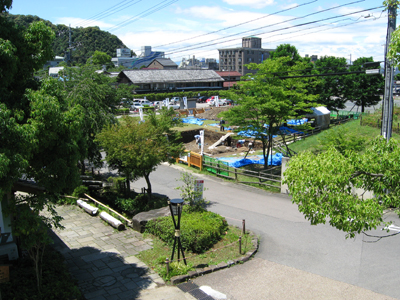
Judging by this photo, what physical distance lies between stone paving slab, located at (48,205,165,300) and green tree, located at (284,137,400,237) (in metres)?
5.94

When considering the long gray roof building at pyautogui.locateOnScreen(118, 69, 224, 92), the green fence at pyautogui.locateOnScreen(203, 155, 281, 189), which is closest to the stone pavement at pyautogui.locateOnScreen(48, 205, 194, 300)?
the green fence at pyautogui.locateOnScreen(203, 155, 281, 189)

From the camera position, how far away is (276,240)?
13.5 meters

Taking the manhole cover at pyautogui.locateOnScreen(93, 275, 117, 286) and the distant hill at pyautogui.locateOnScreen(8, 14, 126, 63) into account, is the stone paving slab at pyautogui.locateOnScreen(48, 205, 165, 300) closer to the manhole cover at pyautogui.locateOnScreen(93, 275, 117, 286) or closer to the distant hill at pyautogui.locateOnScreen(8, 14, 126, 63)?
the manhole cover at pyautogui.locateOnScreen(93, 275, 117, 286)

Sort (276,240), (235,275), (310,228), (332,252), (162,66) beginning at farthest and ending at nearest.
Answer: (162,66) → (310,228) → (276,240) → (332,252) → (235,275)

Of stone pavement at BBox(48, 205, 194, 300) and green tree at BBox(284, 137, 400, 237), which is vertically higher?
green tree at BBox(284, 137, 400, 237)

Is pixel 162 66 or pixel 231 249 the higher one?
pixel 162 66

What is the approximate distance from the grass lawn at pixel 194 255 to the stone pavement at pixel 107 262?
0.27 m

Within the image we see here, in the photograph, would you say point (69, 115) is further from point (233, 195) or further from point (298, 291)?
point (233, 195)

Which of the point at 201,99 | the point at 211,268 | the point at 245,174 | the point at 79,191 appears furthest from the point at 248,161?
the point at 201,99

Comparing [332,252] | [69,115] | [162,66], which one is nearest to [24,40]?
[69,115]

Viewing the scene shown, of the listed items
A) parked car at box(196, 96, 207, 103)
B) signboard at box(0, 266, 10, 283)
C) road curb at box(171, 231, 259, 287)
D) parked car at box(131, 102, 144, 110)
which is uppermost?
parked car at box(196, 96, 207, 103)

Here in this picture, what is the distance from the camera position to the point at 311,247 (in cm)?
1271

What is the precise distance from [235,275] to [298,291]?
1.95m

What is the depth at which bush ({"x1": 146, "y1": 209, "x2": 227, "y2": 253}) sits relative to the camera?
1218 cm
